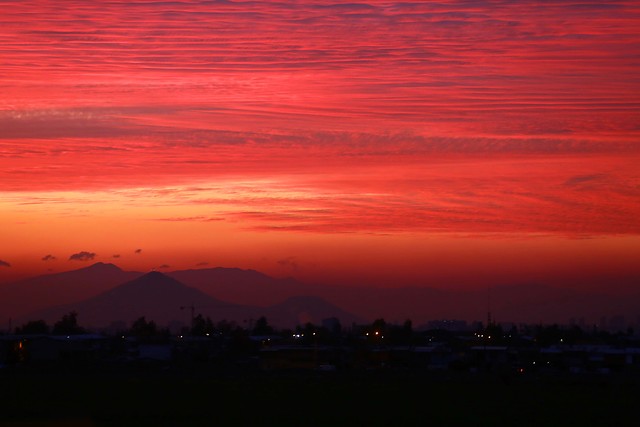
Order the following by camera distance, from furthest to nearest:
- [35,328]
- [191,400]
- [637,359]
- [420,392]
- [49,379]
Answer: [35,328] → [637,359] → [49,379] → [420,392] → [191,400]

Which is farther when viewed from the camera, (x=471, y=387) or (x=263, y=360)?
(x=263, y=360)

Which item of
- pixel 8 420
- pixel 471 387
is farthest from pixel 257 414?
pixel 471 387

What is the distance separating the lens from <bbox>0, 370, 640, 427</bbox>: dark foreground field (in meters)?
35.6

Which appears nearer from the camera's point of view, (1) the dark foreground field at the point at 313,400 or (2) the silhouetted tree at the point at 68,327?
(1) the dark foreground field at the point at 313,400

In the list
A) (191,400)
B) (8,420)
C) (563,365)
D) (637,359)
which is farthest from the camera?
(637,359)

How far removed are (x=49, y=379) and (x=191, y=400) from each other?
20973 mm

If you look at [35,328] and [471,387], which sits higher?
[35,328]

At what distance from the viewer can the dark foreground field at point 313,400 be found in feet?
117

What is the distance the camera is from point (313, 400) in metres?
44.6

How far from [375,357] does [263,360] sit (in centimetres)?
1344

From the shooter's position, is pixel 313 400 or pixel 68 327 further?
pixel 68 327

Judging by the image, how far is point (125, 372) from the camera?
72.3 m

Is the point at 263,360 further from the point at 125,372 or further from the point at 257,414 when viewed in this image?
the point at 257,414

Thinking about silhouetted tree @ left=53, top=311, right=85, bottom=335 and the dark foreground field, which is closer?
the dark foreground field
